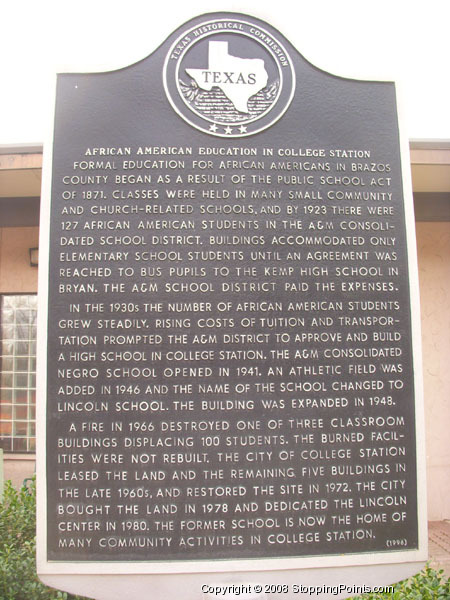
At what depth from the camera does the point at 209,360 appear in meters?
2.56

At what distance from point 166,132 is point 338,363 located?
1.76 metres

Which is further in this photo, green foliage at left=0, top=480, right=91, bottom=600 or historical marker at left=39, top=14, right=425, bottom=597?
green foliage at left=0, top=480, right=91, bottom=600

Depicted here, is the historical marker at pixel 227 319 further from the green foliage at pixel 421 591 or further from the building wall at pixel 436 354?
the building wall at pixel 436 354

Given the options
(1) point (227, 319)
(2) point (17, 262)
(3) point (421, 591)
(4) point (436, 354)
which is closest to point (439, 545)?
Answer: (4) point (436, 354)

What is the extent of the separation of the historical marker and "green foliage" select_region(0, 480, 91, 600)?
81 cm

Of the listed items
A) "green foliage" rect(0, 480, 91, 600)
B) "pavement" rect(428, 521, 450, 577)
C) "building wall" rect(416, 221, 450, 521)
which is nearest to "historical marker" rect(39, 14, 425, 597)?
"green foliage" rect(0, 480, 91, 600)

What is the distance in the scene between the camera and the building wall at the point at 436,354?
242 inches

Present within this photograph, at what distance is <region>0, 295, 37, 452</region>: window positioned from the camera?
21.4ft

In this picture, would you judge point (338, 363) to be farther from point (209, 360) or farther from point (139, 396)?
point (139, 396)

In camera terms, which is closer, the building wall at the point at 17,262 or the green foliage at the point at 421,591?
the green foliage at the point at 421,591

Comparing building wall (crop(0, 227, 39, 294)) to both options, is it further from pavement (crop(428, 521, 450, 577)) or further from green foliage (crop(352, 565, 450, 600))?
pavement (crop(428, 521, 450, 577))

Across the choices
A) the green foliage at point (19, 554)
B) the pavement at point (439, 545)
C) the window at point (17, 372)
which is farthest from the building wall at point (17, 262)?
the pavement at point (439, 545)

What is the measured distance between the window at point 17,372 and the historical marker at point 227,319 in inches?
174

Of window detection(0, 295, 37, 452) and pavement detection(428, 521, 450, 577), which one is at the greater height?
window detection(0, 295, 37, 452)
